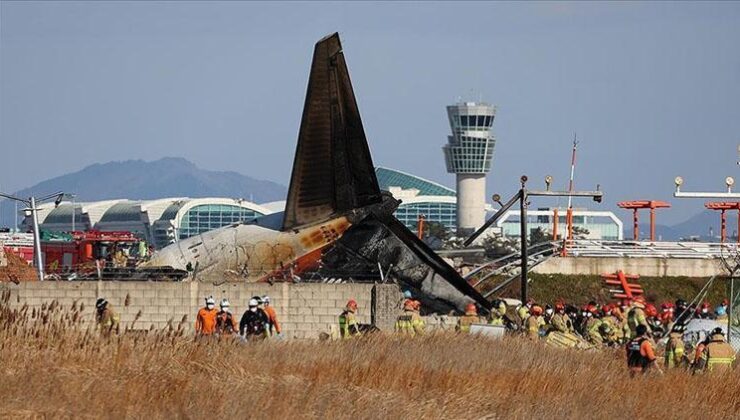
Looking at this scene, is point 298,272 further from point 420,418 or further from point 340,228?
point 420,418

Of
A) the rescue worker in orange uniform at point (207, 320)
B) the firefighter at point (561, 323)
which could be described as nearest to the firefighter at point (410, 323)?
the firefighter at point (561, 323)

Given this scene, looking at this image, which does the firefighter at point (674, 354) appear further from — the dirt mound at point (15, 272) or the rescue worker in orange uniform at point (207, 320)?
the dirt mound at point (15, 272)

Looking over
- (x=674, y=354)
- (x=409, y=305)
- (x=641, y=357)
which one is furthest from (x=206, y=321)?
(x=674, y=354)

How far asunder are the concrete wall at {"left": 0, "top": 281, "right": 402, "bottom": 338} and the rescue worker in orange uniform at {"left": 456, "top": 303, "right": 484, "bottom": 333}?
75.5 inches

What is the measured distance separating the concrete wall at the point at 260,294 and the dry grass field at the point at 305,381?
9.09 meters

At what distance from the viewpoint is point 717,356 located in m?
30.8

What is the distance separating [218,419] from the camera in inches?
791

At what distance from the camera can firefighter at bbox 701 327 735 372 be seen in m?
30.8

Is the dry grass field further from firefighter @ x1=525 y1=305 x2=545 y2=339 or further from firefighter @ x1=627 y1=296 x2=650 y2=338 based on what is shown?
firefighter @ x1=627 y1=296 x2=650 y2=338

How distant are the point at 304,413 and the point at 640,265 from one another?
160ft

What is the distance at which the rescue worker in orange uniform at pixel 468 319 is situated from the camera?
3947cm

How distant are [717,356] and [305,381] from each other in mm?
10056

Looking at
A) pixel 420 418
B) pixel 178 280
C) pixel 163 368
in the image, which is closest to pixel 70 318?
pixel 163 368

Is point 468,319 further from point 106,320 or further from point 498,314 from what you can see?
point 106,320
